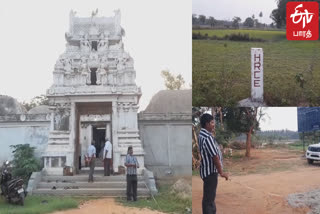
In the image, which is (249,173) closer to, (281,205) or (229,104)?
(281,205)

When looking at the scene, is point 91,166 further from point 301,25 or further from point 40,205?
point 301,25

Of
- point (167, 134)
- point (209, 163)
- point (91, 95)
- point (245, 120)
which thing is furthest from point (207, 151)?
point (91, 95)

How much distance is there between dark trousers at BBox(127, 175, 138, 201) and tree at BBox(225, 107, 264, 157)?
0.94 metres

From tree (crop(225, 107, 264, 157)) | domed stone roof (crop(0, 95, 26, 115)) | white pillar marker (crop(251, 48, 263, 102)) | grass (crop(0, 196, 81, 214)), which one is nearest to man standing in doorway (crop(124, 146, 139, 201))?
grass (crop(0, 196, 81, 214))

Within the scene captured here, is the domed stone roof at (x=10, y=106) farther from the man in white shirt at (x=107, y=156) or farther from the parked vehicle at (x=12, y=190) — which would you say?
the man in white shirt at (x=107, y=156)

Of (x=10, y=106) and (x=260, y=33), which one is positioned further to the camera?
(x=10, y=106)

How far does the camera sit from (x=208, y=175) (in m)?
3.22

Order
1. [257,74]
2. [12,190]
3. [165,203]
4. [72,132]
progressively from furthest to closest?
[72,132] < [165,203] < [12,190] < [257,74]

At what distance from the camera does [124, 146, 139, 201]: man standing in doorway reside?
3634mm

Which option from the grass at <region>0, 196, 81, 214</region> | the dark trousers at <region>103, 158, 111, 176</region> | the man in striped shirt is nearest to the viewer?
the man in striped shirt

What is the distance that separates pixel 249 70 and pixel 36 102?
1.87m

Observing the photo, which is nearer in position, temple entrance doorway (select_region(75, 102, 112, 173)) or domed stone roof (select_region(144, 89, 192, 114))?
domed stone roof (select_region(144, 89, 192, 114))

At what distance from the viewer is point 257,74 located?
3.37 metres

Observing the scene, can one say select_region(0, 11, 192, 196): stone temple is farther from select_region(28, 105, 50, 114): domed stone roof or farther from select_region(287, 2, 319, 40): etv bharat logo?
select_region(287, 2, 319, 40): etv bharat logo
